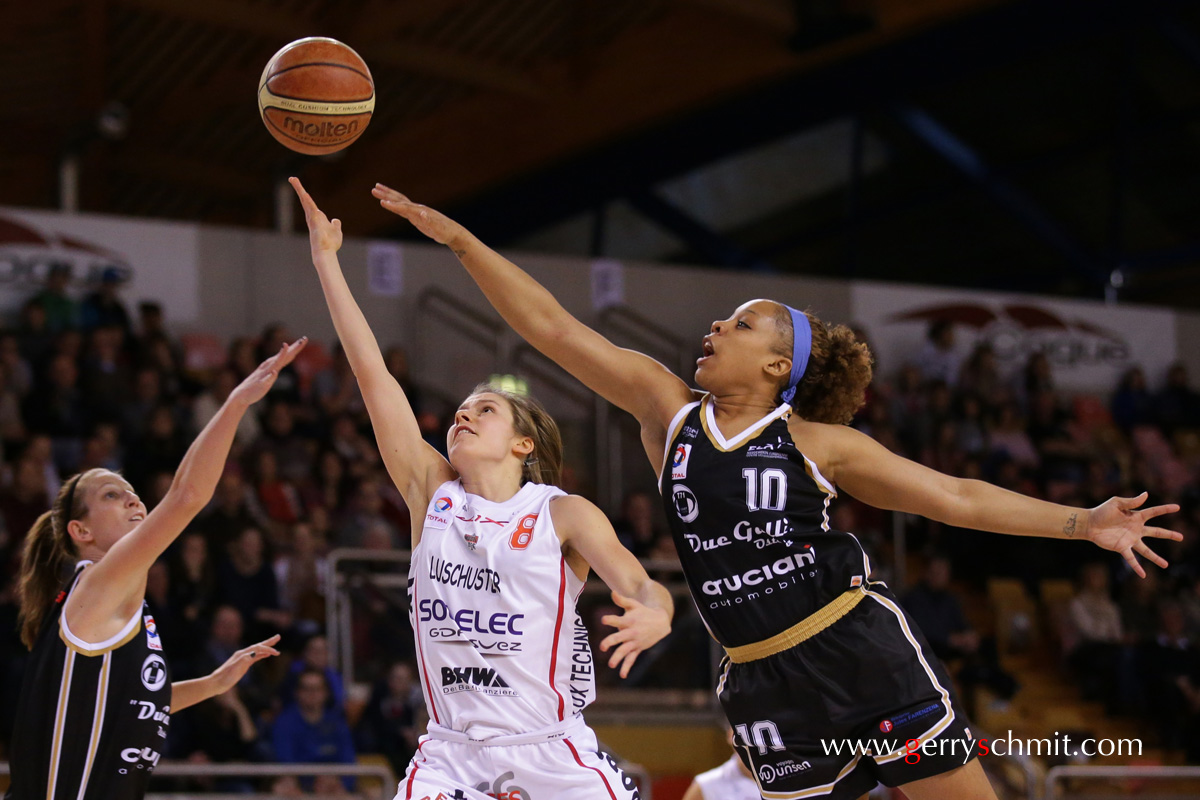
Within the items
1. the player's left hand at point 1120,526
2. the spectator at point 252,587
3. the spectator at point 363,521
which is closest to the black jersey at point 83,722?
the player's left hand at point 1120,526

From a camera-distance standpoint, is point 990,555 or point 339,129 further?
point 990,555

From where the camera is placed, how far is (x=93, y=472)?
4.38m

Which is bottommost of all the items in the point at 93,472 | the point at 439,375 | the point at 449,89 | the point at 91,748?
the point at 91,748

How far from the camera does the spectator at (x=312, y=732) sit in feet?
27.8

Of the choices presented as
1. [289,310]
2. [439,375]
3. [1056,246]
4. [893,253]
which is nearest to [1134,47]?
[1056,246]

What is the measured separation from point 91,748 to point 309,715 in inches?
181

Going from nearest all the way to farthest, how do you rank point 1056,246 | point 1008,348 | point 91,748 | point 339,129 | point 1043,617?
point 91,748, point 339,129, point 1043,617, point 1008,348, point 1056,246

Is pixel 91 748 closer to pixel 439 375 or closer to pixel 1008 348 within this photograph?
pixel 439 375

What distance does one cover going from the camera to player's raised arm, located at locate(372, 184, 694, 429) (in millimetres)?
4344

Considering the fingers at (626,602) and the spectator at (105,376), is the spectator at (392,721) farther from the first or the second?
the fingers at (626,602)

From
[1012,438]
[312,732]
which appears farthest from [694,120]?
[312,732]

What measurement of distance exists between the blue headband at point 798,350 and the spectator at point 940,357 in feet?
38.4

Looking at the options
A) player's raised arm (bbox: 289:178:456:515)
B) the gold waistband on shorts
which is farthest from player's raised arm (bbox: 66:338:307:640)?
the gold waistband on shorts

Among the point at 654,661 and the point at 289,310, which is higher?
the point at 289,310
